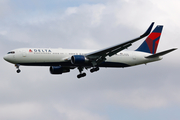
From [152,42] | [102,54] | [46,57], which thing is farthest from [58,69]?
[152,42]

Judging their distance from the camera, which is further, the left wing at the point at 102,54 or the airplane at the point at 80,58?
the airplane at the point at 80,58

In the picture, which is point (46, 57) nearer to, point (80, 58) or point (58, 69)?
point (80, 58)

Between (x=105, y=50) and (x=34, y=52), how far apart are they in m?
10.9

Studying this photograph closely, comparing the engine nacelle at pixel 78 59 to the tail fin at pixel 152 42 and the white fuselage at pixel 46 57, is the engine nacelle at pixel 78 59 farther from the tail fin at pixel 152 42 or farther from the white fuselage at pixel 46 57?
the tail fin at pixel 152 42

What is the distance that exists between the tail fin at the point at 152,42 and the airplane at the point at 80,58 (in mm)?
1368

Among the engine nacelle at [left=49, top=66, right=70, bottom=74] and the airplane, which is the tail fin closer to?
the airplane

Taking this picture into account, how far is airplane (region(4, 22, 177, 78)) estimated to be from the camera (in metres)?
64.2

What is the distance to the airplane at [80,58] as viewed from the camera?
64.2 metres

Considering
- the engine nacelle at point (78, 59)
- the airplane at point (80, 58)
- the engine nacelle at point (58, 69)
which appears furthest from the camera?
the engine nacelle at point (58, 69)

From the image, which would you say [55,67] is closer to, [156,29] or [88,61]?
[88,61]

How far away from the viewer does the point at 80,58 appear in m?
65.1

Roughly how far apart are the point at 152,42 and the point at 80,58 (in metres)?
16.8

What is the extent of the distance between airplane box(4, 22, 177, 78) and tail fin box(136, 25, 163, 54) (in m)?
1.37

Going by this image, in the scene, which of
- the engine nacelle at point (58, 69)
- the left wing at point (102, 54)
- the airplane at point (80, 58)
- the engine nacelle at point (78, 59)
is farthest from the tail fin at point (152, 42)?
the engine nacelle at point (58, 69)
